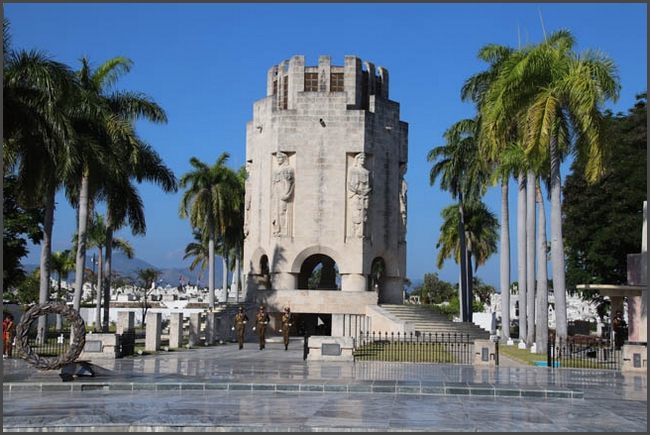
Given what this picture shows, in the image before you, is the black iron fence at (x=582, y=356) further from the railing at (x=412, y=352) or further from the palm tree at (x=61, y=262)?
the palm tree at (x=61, y=262)

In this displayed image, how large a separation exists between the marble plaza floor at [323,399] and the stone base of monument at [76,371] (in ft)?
0.73

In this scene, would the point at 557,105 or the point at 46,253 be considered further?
the point at 46,253

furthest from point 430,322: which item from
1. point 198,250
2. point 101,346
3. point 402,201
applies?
point 198,250

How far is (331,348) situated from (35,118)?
37.7 ft

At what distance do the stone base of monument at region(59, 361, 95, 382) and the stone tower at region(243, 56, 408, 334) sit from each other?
27087 mm

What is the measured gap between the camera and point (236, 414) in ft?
49.4

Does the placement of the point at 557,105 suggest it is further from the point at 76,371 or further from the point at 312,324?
the point at 312,324

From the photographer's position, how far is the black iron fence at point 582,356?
27.9 metres

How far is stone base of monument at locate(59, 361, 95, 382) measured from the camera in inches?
788

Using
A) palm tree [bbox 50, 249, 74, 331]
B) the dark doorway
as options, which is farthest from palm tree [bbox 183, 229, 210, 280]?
the dark doorway

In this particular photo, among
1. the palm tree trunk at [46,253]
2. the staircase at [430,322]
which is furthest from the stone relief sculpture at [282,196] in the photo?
the palm tree trunk at [46,253]

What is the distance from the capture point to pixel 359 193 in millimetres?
48250

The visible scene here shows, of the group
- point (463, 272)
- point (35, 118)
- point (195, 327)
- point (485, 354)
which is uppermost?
point (35, 118)

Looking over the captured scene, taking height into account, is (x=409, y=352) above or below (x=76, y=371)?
above
